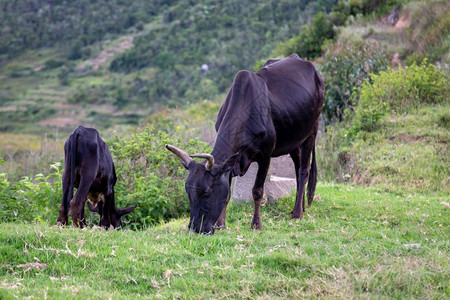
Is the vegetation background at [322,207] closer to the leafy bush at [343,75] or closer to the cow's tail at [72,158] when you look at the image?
the leafy bush at [343,75]

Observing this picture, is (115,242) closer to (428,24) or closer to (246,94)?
(246,94)

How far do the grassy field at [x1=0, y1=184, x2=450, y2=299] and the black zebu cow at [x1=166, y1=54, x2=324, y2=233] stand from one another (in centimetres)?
47

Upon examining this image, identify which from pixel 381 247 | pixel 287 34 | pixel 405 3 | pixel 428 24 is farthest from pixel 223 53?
pixel 381 247

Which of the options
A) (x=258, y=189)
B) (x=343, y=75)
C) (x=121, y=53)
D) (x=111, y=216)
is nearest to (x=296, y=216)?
(x=258, y=189)

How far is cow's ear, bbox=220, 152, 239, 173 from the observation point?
21.3 ft

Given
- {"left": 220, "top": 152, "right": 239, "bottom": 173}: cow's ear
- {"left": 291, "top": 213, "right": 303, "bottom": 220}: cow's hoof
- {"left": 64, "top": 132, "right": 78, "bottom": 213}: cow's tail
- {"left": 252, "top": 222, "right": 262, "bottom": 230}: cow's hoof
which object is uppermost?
Answer: {"left": 220, "top": 152, "right": 239, "bottom": 173}: cow's ear

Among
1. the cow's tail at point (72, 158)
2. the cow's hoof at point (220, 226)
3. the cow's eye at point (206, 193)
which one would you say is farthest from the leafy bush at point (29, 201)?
the cow's eye at point (206, 193)

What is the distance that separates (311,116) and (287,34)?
97.2 feet

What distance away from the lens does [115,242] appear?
597cm

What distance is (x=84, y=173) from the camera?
7.84 metres

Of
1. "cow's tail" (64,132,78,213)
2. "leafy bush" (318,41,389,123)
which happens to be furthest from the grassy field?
"leafy bush" (318,41,389,123)

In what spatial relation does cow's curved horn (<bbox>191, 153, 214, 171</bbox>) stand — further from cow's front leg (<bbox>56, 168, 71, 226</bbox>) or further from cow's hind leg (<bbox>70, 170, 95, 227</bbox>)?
cow's front leg (<bbox>56, 168, 71, 226</bbox>)

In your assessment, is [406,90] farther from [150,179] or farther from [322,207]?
[150,179]

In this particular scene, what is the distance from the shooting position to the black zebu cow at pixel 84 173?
768 centimetres
